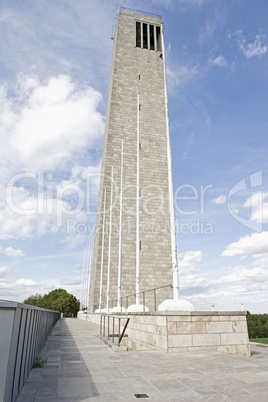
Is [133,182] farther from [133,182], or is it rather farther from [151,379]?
[151,379]

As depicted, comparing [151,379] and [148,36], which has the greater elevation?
[148,36]

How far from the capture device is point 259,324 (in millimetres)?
64625

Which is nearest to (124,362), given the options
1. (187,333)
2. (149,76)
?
(187,333)

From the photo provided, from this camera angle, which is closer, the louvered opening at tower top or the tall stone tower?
the tall stone tower

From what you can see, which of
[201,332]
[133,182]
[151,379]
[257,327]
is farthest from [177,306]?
[257,327]

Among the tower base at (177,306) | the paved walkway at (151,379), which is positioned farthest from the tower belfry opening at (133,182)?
the paved walkway at (151,379)

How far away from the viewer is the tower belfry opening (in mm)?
27453

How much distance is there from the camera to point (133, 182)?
30203 millimetres

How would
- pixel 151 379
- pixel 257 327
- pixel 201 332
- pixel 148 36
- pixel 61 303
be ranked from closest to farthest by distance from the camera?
pixel 151 379, pixel 201 332, pixel 148 36, pixel 257 327, pixel 61 303

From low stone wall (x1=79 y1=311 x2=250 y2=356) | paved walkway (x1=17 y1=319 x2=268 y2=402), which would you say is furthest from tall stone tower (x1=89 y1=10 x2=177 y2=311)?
paved walkway (x1=17 y1=319 x2=268 y2=402)

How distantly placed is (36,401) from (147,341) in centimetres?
570

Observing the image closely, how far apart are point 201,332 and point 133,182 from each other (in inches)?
907

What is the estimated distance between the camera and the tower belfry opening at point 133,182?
27453 mm

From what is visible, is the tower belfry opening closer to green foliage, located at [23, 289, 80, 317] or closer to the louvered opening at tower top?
the louvered opening at tower top
